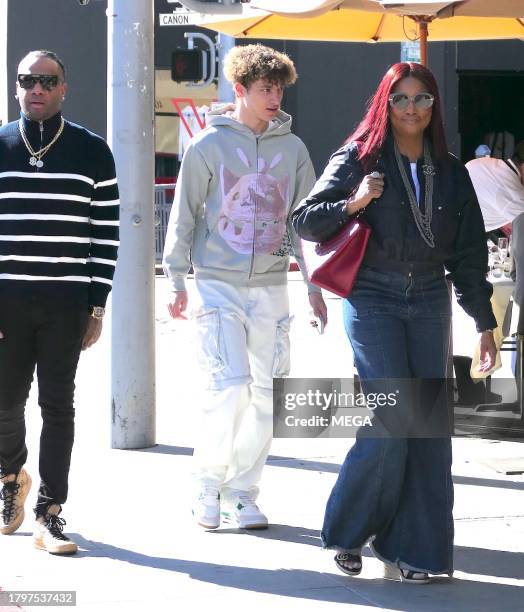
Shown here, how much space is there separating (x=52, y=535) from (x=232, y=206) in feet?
5.20

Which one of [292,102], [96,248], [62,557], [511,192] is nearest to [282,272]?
[96,248]

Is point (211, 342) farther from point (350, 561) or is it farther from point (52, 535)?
point (350, 561)

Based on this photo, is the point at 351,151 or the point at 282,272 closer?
the point at 351,151

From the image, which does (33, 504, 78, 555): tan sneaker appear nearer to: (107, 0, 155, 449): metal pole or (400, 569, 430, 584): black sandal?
(400, 569, 430, 584): black sandal

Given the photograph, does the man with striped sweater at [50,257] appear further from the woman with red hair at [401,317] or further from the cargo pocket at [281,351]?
the woman with red hair at [401,317]

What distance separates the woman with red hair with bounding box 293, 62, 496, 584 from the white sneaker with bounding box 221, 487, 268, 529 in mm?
794

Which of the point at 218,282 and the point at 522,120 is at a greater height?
the point at 522,120

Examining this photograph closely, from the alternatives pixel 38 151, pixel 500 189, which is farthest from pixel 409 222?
pixel 500 189

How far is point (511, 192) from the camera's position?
8109 mm

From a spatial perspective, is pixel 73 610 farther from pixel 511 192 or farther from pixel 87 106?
pixel 87 106

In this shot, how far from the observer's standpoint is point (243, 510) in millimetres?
5918

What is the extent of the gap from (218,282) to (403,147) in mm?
1187

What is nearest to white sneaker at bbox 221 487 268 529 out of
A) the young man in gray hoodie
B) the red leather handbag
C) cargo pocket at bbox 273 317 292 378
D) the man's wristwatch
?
the young man in gray hoodie

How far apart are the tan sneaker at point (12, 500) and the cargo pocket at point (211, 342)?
3.06 feet
